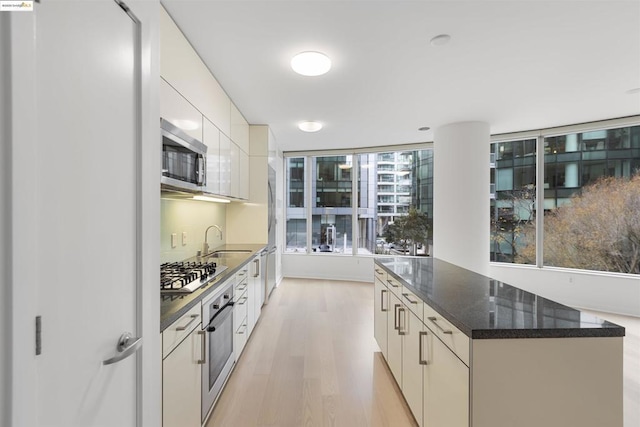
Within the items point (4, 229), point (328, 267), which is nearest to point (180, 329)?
point (4, 229)

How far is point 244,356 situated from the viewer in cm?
277

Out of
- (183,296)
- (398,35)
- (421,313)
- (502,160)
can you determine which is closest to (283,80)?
(398,35)

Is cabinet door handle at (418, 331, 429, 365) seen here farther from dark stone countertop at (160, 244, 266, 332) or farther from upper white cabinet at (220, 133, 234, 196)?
upper white cabinet at (220, 133, 234, 196)

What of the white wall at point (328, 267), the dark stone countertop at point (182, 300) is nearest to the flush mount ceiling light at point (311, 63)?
the dark stone countertop at point (182, 300)

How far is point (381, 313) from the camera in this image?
270 centimetres

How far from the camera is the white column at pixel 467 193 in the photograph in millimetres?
4059

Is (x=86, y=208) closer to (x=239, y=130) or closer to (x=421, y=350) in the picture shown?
(x=421, y=350)

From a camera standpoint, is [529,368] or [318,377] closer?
[529,368]

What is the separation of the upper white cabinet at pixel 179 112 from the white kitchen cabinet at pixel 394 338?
2.04 metres

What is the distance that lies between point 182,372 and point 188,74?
2.03 meters

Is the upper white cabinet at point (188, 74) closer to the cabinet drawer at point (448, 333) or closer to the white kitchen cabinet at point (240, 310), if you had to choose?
→ the white kitchen cabinet at point (240, 310)

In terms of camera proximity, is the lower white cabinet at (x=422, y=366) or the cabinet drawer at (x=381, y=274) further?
the cabinet drawer at (x=381, y=274)

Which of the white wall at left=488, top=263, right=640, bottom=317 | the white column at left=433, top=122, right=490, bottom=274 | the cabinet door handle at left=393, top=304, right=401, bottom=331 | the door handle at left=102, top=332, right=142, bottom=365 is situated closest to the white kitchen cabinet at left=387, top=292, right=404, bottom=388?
the cabinet door handle at left=393, top=304, right=401, bottom=331

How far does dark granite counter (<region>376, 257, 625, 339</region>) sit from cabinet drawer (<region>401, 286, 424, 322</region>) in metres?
0.05
